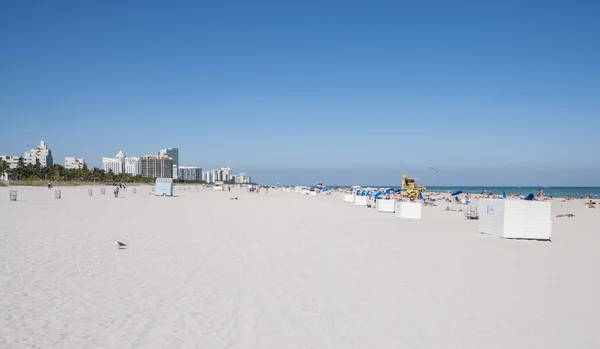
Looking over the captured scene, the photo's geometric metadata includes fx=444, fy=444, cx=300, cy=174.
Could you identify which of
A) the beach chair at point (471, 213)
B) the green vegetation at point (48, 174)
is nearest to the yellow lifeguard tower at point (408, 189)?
the beach chair at point (471, 213)

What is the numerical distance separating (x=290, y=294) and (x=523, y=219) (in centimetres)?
1016

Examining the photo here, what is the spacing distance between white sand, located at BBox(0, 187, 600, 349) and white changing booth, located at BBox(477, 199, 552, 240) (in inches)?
55.7

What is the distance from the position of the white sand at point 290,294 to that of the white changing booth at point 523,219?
1.42 metres

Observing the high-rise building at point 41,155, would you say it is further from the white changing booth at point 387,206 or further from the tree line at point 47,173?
the white changing booth at point 387,206

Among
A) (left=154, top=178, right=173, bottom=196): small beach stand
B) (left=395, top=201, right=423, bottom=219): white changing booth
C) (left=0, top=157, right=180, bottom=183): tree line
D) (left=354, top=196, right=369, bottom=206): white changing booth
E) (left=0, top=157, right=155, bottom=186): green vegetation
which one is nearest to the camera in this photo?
(left=395, top=201, right=423, bottom=219): white changing booth

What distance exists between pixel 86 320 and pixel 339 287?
375 cm

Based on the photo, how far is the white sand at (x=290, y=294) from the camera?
482cm

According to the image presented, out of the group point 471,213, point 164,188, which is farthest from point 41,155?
point 471,213

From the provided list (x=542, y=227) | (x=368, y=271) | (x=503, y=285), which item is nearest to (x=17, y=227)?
(x=368, y=271)

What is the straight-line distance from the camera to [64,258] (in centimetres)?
893

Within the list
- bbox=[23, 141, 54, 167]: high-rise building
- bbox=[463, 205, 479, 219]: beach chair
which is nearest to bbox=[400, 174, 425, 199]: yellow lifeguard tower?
bbox=[463, 205, 479, 219]: beach chair

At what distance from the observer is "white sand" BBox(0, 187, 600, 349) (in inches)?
190

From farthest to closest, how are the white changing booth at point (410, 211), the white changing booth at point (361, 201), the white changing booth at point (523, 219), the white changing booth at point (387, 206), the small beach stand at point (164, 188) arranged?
the small beach stand at point (164, 188) < the white changing booth at point (361, 201) < the white changing booth at point (387, 206) < the white changing booth at point (410, 211) < the white changing booth at point (523, 219)

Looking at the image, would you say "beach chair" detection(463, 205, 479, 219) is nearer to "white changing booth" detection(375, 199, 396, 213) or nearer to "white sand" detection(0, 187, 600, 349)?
"white changing booth" detection(375, 199, 396, 213)
